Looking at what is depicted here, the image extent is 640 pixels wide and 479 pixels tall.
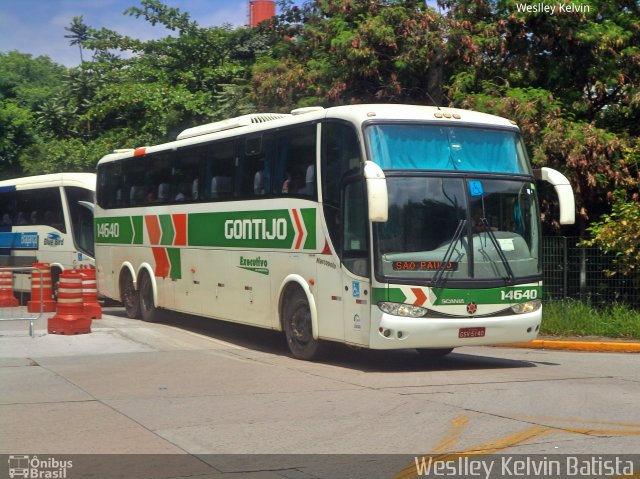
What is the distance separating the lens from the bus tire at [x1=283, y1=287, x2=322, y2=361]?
13939 millimetres

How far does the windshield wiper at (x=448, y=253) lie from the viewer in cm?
1237

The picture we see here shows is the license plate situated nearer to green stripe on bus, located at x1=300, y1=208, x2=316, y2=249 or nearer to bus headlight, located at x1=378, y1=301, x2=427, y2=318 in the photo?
bus headlight, located at x1=378, y1=301, x2=427, y2=318

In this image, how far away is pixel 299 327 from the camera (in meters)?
14.3

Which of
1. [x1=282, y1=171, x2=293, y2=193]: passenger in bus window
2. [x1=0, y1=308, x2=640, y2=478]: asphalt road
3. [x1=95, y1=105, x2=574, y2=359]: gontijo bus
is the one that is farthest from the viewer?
[x1=282, y1=171, x2=293, y2=193]: passenger in bus window

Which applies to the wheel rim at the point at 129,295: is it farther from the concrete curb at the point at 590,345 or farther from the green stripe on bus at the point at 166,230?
the concrete curb at the point at 590,345

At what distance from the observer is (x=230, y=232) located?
1636 cm

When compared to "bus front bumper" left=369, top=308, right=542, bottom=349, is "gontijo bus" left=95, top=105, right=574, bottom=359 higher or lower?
higher

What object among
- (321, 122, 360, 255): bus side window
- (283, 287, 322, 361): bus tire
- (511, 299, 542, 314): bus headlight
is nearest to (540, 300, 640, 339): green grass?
(511, 299, 542, 314): bus headlight

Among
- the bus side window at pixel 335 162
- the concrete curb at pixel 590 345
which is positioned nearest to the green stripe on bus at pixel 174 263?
the bus side window at pixel 335 162

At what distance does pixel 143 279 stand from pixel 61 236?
6575mm

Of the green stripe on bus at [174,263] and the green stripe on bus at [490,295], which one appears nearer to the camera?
the green stripe on bus at [490,295]

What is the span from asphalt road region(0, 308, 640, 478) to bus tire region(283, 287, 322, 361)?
0.24 meters
